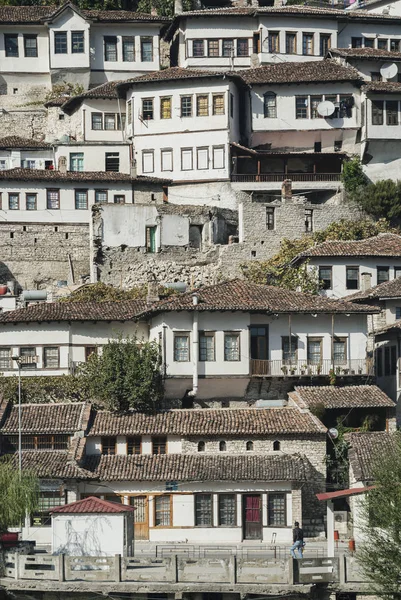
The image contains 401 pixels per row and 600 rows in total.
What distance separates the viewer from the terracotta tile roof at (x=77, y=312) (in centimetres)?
7081

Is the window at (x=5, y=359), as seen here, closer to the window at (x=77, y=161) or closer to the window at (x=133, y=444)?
the window at (x=133, y=444)

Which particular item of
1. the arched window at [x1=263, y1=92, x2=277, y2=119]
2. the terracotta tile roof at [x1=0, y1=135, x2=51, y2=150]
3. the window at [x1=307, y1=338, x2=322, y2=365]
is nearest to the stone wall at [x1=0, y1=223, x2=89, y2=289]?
the terracotta tile roof at [x1=0, y1=135, x2=51, y2=150]

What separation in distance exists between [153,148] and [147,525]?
32404 millimetres

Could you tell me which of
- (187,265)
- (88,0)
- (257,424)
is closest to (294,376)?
(257,424)

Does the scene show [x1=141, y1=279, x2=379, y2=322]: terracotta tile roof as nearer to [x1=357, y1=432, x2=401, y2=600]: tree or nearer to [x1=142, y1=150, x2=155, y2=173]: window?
[x1=357, y1=432, x2=401, y2=600]: tree

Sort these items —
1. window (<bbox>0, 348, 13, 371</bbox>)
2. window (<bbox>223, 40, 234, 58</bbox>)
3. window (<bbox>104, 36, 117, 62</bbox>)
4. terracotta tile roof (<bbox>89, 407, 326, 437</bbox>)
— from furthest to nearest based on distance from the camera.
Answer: window (<bbox>104, 36, 117, 62</bbox>)
window (<bbox>223, 40, 234, 58</bbox>)
window (<bbox>0, 348, 13, 371</bbox>)
terracotta tile roof (<bbox>89, 407, 326, 437</bbox>)

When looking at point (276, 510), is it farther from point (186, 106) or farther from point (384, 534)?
point (186, 106)

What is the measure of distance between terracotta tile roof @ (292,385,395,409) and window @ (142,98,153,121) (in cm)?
2681

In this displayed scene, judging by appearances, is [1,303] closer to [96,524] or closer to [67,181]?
[67,181]

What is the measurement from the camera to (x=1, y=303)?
77938 mm

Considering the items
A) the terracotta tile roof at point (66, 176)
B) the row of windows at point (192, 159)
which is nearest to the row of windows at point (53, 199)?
the terracotta tile roof at point (66, 176)

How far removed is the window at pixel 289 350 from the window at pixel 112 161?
81.2 feet

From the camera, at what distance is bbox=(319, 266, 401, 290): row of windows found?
3056 inches

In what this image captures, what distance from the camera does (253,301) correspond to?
69188mm
